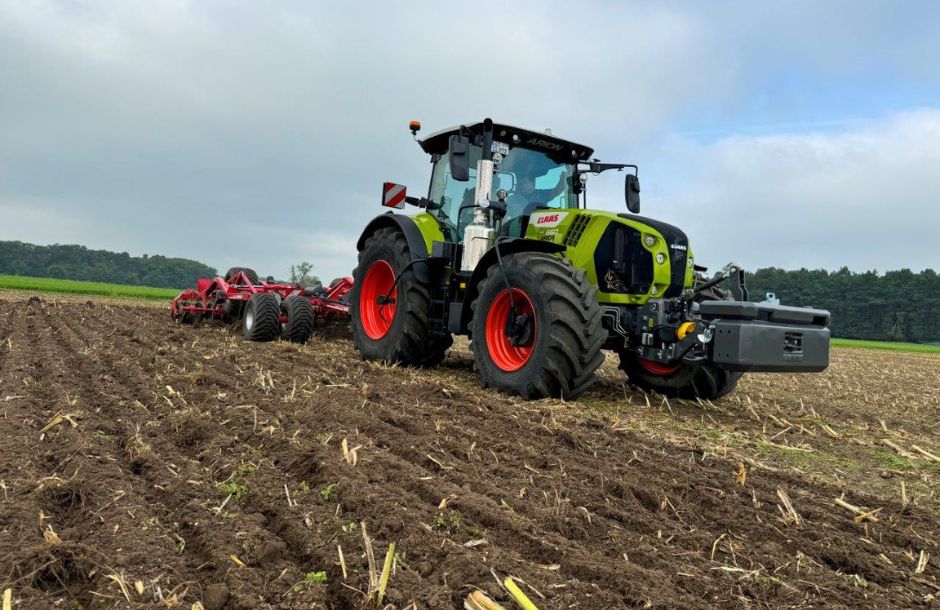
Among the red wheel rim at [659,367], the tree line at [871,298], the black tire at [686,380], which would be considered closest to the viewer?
the black tire at [686,380]

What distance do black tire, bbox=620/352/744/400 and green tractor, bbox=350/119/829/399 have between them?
0.04 ft

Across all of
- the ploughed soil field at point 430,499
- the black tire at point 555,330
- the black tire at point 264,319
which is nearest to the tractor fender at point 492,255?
the black tire at point 555,330

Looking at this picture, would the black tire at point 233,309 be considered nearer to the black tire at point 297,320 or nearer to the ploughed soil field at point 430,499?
the black tire at point 297,320

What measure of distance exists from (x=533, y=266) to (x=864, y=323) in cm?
5646

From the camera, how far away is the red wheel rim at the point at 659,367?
22.7 ft

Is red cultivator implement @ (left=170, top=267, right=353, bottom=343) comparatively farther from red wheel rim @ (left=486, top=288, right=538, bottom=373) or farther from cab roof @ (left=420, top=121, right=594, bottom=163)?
red wheel rim @ (left=486, top=288, right=538, bottom=373)

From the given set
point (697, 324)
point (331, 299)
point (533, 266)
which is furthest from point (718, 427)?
point (331, 299)

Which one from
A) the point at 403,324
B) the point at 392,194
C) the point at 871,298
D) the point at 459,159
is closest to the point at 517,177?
the point at 459,159

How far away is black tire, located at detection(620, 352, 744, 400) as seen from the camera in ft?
21.8

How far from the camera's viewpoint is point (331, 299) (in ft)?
34.2

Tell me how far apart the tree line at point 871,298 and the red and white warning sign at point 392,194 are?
162ft

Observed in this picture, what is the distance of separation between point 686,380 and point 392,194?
3.71 m

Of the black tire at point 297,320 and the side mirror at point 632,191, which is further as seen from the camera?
the black tire at point 297,320

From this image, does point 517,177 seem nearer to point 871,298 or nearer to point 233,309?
point 233,309
